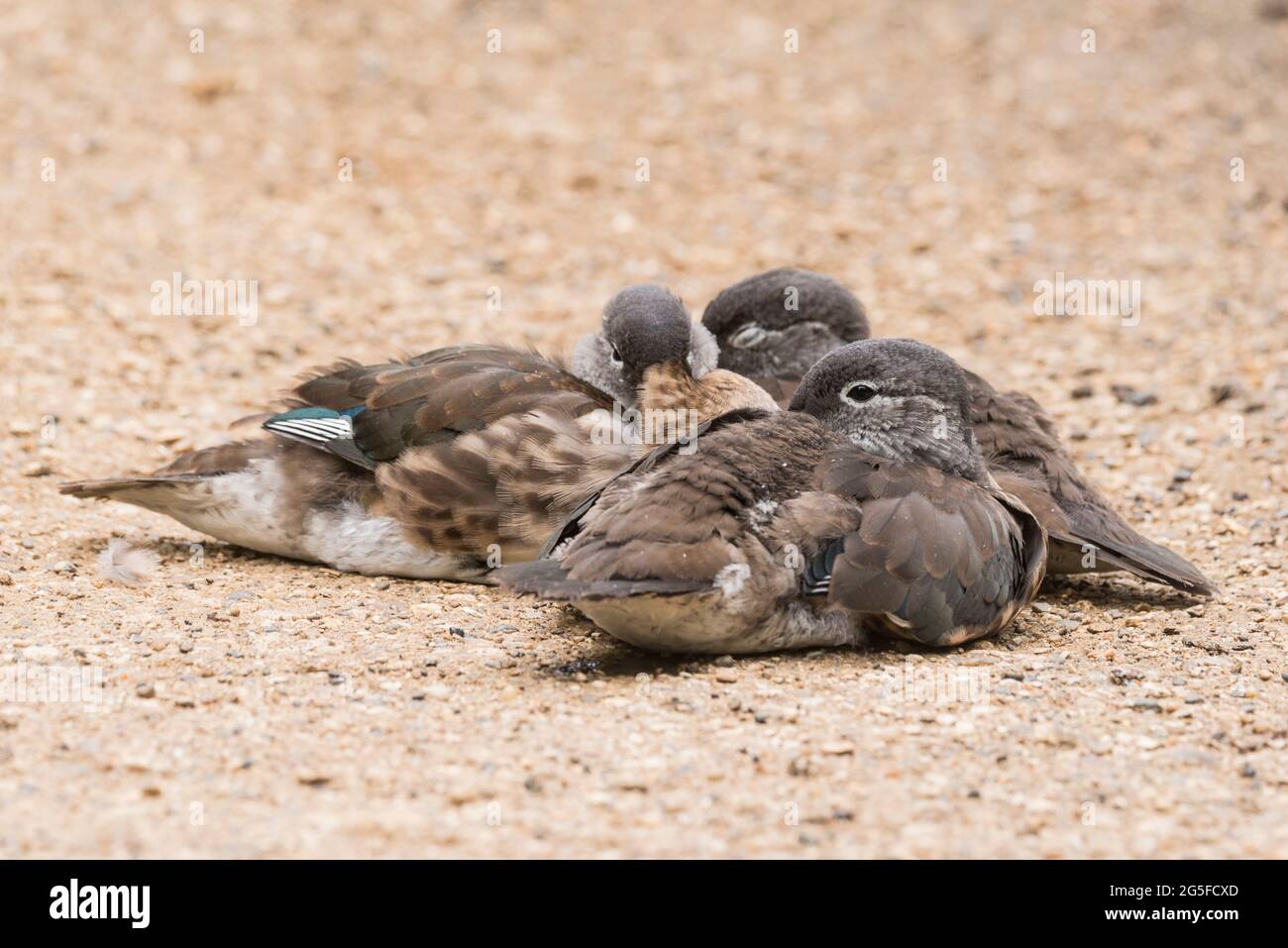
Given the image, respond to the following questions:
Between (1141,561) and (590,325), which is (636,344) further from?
(590,325)

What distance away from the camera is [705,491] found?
5.24 meters

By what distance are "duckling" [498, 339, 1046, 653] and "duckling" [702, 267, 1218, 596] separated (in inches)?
20.3

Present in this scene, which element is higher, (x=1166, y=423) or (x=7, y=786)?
(x=1166, y=423)

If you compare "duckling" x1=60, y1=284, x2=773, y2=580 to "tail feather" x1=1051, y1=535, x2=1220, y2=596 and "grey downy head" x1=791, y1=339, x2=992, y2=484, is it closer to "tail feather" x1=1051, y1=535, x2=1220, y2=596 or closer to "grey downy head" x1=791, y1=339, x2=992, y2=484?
"grey downy head" x1=791, y1=339, x2=992, y2=484

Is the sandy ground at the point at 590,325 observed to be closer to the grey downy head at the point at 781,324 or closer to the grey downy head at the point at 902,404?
the grey downy head at the point at 902,404

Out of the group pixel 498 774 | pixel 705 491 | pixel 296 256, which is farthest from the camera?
pixel 296 256

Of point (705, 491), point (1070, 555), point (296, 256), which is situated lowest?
point (1070, 555)

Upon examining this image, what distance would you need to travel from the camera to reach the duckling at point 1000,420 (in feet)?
20.3

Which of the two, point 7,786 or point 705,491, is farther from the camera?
point 705,491

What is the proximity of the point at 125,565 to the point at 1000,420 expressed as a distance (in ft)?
12.4

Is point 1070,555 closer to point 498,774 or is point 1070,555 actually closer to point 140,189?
point 498,774

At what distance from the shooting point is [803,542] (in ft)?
17.2

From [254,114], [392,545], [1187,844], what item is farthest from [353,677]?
[254,114]

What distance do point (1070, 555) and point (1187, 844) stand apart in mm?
2397
